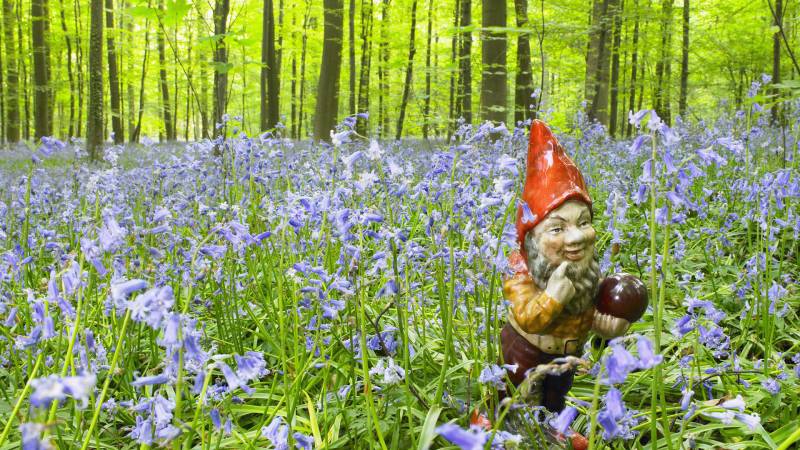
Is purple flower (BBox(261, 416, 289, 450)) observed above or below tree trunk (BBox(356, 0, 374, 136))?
below

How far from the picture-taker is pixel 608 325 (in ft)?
6.72

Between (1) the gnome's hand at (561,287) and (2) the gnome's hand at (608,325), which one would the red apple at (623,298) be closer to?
(2) the gnome's hand at (608,325)

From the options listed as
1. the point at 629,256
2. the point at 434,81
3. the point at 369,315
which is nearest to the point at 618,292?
the point at 369,315

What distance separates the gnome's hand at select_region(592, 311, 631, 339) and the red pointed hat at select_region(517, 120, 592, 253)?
368 millimetres

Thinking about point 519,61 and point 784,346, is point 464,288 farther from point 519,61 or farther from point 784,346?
point 519,61

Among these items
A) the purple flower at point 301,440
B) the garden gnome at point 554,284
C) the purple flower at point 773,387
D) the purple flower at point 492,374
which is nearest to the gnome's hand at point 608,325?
the garden gnome at point 554,284

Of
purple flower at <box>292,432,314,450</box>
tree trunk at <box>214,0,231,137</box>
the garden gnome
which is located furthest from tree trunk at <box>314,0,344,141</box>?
purple flower at <box>292,432,314,450</box>

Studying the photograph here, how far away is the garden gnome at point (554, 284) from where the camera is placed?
1.98 metres

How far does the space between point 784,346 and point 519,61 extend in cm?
757

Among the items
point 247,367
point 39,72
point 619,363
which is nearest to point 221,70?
point 247,367

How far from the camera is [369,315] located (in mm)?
3084

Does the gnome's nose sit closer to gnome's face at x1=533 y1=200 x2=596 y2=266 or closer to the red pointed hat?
gnome's face at x1=533 y1=200 x2=596 y2=266

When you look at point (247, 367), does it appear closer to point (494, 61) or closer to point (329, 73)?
point (494, 61)

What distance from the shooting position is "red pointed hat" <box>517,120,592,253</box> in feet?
6.73
